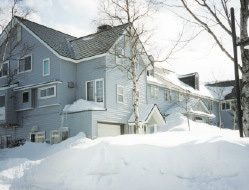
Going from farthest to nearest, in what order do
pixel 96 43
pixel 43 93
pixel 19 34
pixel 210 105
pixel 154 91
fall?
pixel 210 105 < pixel 154 91 < pixel 19 34 < pixel 96 43 < pixel 43 93

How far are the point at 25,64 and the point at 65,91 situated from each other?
5.89 m

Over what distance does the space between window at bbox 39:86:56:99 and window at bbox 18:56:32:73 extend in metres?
2.91

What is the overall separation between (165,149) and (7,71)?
23.5m

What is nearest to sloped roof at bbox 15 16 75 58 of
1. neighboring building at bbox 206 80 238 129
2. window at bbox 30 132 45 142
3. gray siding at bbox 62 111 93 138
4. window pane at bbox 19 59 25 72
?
window pane at bbox 19 59 25 72

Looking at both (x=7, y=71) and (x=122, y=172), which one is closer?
(x=122, y=172)

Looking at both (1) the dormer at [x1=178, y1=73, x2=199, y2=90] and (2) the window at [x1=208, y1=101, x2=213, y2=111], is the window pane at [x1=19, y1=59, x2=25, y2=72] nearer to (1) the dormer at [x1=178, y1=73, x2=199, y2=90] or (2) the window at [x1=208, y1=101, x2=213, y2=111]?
(1) the dormer at [x1=178, y1=73, x2=199, y2=90]

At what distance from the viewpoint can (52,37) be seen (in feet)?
89.6

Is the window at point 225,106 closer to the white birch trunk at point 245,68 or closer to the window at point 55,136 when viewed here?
the window at point 55,136

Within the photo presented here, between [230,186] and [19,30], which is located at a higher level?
[19,30]

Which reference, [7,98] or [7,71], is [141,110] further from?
[7,71]

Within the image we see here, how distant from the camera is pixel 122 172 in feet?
27.9

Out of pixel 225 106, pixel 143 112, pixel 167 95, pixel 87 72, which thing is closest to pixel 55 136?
pixel 87 72

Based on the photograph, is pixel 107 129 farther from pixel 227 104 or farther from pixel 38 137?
pixel 227 104

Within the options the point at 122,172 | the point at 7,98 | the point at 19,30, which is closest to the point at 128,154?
the point at 122,172
